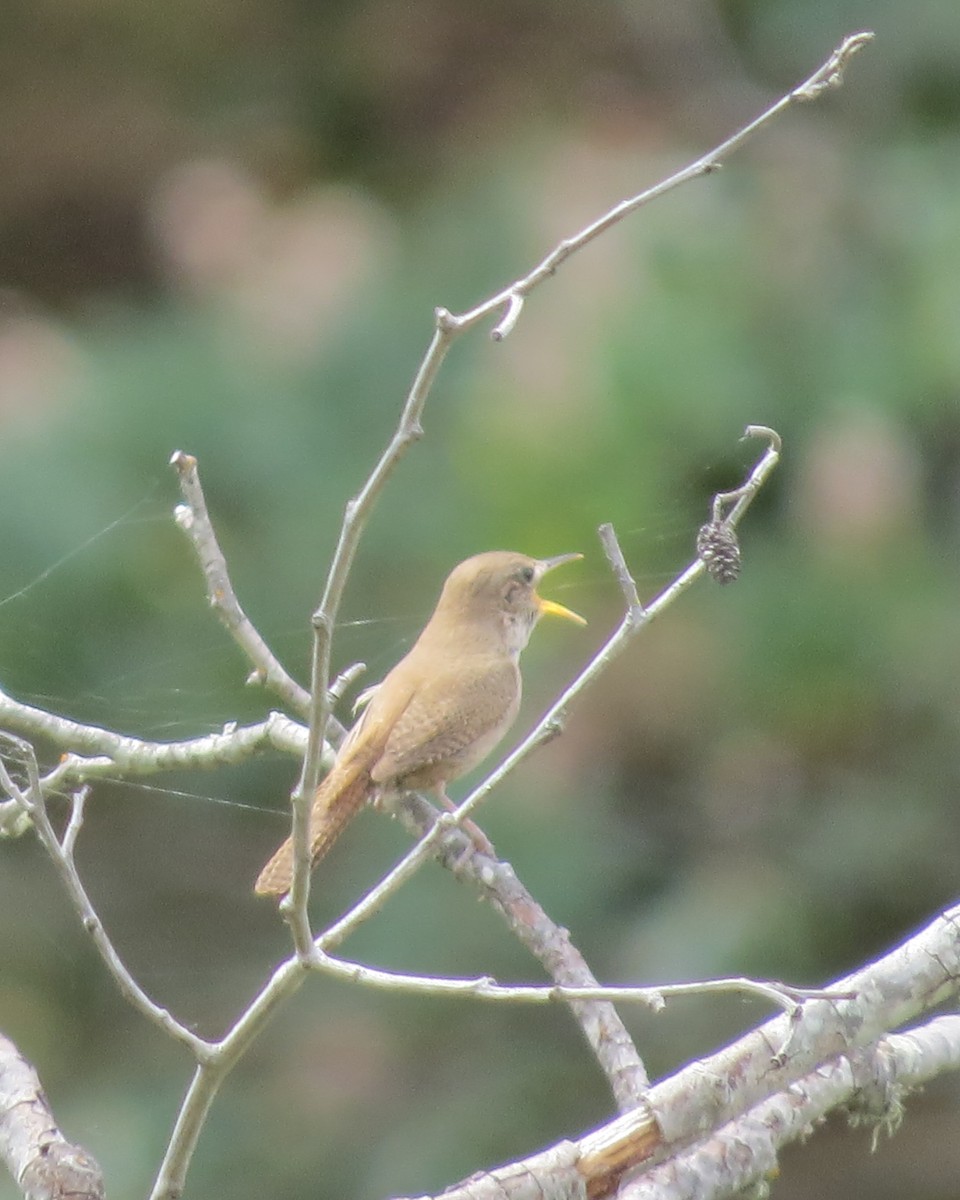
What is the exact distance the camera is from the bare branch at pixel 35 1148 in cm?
183

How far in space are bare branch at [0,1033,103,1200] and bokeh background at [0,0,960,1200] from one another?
1848mm

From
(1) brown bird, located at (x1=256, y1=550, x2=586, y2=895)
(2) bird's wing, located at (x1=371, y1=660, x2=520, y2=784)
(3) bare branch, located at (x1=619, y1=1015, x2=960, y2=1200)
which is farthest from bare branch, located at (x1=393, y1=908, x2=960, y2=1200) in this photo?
(2) bird's wing, located at (x1=371, y1=660, x2=520, y2=784)

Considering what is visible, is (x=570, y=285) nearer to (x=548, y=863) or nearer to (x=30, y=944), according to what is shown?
(x=548, y=863)

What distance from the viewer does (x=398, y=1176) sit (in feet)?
15.3

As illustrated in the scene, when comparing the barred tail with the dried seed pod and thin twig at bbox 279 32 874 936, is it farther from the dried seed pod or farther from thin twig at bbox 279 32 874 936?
thin twig at bbox 279 32 874 936

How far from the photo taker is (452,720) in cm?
310

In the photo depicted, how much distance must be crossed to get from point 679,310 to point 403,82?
258 centimetres

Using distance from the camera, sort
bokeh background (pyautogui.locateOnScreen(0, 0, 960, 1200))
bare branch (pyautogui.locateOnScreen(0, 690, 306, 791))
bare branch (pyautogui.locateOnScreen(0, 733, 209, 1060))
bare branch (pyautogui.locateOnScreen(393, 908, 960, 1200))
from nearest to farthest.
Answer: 1. bare branch (pyautogui.locateOnScreen(0, 733, 209, 1060))
2. bare branch (pyautogui.locateOnScreen(393, 908, 960, 1200))
3. bare branch (pyautogui.locateOnScreen(0, 690, 306, 791))
4. bokeh background (pyautogui.locateOnScreen(0, 0, 960, 1200))

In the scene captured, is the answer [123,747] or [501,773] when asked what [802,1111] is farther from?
[123,747]

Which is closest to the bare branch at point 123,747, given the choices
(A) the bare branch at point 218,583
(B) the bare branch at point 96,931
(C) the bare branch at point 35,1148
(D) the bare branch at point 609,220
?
(A) the bare branch at point 218,583

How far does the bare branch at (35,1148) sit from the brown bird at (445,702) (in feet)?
2.39

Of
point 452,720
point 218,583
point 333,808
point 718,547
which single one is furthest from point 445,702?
point 718,547

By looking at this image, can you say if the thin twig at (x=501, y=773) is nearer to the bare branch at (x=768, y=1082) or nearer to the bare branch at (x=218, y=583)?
the bare branch at (x=768, y=1082)

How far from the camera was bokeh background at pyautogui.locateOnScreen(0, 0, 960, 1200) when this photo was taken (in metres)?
4.11
